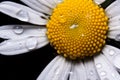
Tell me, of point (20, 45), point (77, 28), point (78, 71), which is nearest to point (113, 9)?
point (77, 28)

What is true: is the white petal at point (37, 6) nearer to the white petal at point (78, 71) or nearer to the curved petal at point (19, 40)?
the curved petal at point (19, 40)

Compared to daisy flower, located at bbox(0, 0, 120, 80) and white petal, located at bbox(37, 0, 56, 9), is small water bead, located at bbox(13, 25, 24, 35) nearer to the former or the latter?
daisy flower, located at bbox(0, 0, 120, 80)

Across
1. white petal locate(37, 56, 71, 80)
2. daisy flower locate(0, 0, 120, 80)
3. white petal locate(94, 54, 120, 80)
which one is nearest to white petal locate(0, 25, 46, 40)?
daisy flower locate(0, 0, 120, 80)

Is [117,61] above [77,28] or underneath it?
underneath

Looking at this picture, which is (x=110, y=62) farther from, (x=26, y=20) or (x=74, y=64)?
(x=26, y=20)

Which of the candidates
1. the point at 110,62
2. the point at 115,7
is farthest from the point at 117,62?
the point at 115,7

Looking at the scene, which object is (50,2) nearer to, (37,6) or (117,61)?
(37,6)

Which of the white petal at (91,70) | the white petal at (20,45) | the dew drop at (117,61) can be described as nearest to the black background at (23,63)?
the white petal at (20,45)
